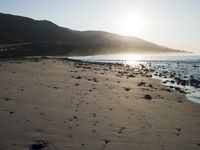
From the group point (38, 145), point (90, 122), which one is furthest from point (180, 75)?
point (38, 145)

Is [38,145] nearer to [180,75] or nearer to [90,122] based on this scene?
[90,122]

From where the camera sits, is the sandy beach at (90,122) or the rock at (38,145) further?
the sandy beach at (90,122)

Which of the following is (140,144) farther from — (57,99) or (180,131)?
(57,99)

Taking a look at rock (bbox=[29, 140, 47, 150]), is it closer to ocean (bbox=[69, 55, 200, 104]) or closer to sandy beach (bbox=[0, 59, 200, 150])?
sandy beach (bbox=[0, 59, 200, 150])

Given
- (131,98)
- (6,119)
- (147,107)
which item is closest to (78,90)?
(131,98)

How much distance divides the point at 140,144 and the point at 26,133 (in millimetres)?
3450

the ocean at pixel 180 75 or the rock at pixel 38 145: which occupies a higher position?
the rock at pixel 38 145

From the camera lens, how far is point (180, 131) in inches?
461

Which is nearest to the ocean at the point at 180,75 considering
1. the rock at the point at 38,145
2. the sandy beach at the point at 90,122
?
the sandy beach at the point at 90,122

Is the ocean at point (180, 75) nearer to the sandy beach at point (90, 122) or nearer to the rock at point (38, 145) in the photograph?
the sandy beach at point (90, 122)

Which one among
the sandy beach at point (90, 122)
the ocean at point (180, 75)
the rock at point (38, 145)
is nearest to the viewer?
the rock at point (38, 145)

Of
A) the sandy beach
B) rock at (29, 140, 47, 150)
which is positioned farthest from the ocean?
rock at (29, 140, 47, 150)

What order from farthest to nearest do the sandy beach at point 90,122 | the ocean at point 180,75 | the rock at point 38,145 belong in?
1. the ocean at point 180,75
2. the sandy beach at point 90,122
3. the rock at point 38,145

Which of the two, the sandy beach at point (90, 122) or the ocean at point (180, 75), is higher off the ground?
the sandy beach at point (90, 122)
